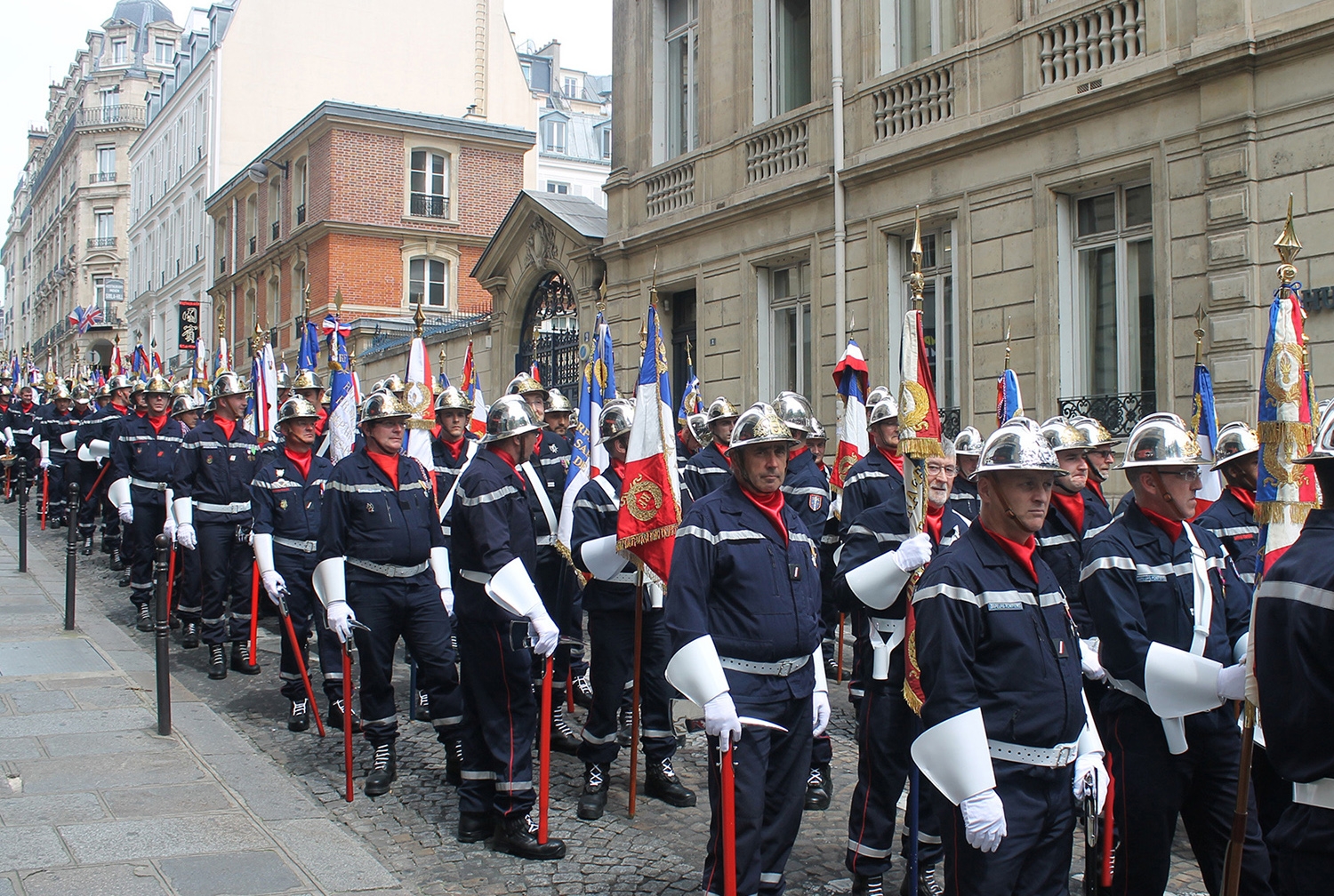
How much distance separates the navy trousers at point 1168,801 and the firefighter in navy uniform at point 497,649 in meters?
2.69

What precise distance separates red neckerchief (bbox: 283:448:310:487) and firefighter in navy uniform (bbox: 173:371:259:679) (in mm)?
1353

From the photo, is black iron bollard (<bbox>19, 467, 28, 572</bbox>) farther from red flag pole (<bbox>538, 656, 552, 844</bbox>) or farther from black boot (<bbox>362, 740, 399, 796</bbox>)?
red flag pole (<bbox>538, 656, 552, 844</bbox>)

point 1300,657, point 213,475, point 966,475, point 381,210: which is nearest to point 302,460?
point 213,475

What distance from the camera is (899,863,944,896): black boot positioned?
5.30m

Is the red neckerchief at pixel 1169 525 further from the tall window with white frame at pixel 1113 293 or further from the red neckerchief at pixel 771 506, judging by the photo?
the tall window with white frame at pixel 1113 293

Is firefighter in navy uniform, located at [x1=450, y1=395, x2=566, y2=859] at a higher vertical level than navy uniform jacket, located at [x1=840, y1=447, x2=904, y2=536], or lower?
lower

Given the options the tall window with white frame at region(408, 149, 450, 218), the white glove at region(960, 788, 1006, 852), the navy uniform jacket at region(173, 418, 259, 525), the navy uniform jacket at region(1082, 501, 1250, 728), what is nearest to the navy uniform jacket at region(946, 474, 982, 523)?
the navy uniform jacket at region(1082, 501, 1250, 728)

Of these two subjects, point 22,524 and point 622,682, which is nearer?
point 622,682

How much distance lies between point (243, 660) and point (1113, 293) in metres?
9.19

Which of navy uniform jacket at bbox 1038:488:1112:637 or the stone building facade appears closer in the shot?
navy uniform jacket at bbox 1038:488:1112:637

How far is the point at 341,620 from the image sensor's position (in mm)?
6840

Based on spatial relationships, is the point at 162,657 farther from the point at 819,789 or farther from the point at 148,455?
the point at 148,455

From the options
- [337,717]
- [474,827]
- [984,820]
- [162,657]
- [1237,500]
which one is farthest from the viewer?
[337,717]

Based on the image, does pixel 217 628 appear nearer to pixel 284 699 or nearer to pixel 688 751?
pixel 284 699
